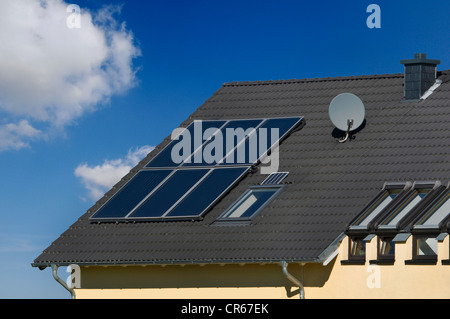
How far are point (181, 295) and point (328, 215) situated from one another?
13.3 ft

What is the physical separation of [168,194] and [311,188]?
12.7 ft

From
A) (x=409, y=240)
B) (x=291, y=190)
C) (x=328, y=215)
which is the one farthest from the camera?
(x=291, y=190)

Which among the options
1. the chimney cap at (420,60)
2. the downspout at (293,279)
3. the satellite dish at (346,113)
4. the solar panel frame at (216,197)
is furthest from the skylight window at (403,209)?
the chimney cap at (420,60)

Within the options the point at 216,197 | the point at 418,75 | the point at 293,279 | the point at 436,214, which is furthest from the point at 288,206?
the point at 418,75

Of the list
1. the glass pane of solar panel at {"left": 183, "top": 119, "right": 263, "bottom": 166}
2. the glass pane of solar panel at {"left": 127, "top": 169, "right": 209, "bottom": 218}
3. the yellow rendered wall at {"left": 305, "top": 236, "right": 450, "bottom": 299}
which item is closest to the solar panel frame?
the glass pane of solar panel at {"left": 127, "top": 169, "right": 209, "bottom": 218}

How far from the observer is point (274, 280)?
23.4 meters

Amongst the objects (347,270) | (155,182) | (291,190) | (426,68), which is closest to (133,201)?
(155,182)

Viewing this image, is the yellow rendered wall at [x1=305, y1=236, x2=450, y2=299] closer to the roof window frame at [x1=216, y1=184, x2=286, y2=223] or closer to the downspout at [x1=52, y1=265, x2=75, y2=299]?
the roof window frame at [x1=216, y1=184, x2=286, y2=223]

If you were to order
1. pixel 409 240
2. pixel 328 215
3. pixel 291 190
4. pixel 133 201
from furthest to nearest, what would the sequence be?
pixel 133 201
pixel 291 190
pixel 328 215
pixel 409 240

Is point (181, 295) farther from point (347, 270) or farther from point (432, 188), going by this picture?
point (432, 188)

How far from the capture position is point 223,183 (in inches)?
1018

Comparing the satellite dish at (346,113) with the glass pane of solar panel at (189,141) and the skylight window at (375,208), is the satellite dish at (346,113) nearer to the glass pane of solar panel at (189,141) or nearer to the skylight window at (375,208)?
the skylight window at (375,208)

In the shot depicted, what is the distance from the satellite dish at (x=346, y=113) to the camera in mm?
25891

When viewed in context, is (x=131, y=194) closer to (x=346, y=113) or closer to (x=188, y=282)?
(x=188, y=282)
